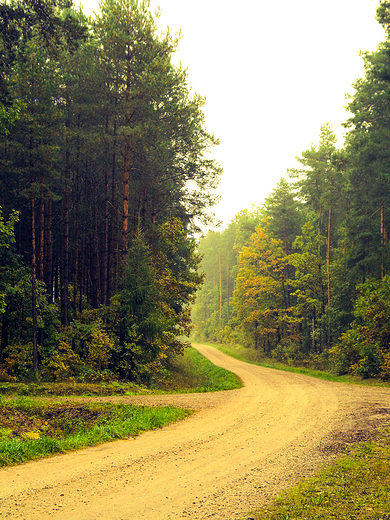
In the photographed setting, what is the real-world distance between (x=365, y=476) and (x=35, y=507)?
216 inches

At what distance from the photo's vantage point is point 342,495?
18.9 ft

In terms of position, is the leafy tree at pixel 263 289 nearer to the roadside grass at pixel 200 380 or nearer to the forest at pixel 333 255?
the forest at pixel 333 255

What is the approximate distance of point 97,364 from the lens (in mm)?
18641

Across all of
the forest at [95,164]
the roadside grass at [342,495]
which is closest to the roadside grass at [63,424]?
the roadside grass at [342,495]

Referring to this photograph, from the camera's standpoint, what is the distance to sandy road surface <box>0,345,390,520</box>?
207 inches

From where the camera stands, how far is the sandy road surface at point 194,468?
525 centimetres

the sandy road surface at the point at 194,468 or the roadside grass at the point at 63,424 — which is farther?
the roadside grass at the point at 63,424

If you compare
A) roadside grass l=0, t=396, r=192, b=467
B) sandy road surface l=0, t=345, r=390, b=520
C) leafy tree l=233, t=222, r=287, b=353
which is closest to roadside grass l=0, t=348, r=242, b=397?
roadside grass l=0, t=396, r=192, b=467

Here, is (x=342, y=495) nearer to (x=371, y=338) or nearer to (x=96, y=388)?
(x=96, y=388)

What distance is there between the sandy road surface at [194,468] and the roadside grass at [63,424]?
0.47 meters

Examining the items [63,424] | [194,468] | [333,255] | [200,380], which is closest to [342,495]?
[194,468]

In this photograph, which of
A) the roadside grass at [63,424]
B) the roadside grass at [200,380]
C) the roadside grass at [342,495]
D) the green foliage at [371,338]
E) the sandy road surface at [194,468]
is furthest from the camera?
the green foliage at [371,338]

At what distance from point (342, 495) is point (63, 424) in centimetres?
779

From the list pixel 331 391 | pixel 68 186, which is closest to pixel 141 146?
pixel 68 186
